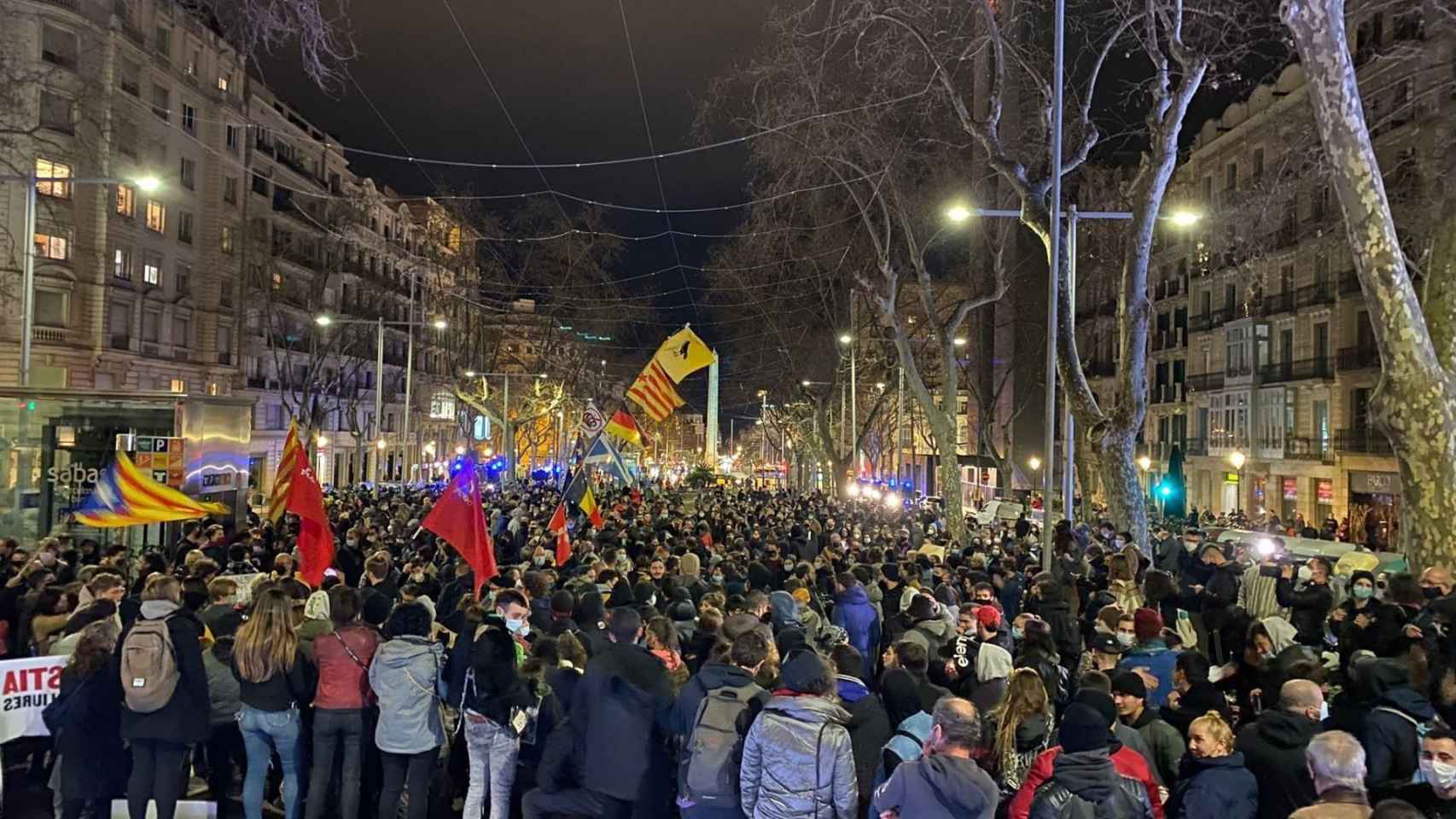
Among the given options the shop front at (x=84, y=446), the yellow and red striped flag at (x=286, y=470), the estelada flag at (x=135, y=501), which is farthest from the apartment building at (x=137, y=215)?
the estelada flag at (x=135, y=501)

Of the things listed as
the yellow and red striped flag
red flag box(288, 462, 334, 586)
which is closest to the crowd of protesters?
red flag box(288, 462, 334, 586)

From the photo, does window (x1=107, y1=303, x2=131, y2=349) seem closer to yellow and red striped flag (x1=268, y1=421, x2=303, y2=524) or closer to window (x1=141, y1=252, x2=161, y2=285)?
window (x1=141, y1=252, x2=161, y2=285)

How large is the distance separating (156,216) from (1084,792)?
153ft

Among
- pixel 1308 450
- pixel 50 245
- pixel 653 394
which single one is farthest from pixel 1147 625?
pixel 50 245

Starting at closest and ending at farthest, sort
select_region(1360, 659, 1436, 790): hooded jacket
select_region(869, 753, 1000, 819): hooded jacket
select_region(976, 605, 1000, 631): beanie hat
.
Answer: select_region(869, 753, 1000, 819): hooded jacket < select_region(1360, 659, 1436, 790): hooded jacket < select_region(976, 605, 1000, 631): beanie hat

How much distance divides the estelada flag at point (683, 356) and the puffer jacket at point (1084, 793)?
65.6 feet

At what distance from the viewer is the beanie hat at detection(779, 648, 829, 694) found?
5.05 m

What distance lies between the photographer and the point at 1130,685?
564 cm

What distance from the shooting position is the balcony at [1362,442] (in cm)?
3338

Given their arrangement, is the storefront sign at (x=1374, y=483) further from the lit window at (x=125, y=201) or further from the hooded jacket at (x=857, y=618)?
the lit window at (x=125, y=201)

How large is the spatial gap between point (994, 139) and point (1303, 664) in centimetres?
1307

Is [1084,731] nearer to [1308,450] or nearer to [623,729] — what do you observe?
[623,729]

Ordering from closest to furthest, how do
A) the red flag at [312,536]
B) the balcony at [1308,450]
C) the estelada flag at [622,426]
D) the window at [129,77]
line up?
the red flag at [312,536], the estelada flag at [622,426], the balcony at [1308,450], the window at [129,77]

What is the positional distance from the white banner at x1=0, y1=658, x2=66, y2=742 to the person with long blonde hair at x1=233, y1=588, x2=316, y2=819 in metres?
1.29
